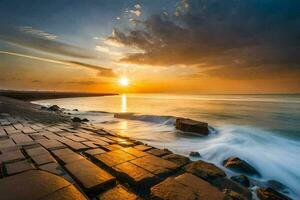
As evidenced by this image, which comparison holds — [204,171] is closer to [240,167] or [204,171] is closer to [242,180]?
[242,180]

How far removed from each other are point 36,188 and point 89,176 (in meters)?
0.60

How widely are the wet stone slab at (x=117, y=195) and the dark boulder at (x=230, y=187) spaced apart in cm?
130

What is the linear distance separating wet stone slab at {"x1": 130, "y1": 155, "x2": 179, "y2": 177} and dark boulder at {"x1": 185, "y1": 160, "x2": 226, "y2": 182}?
0.26 m

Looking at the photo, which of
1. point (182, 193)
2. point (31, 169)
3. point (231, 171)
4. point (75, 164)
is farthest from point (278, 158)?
point (31, 169)

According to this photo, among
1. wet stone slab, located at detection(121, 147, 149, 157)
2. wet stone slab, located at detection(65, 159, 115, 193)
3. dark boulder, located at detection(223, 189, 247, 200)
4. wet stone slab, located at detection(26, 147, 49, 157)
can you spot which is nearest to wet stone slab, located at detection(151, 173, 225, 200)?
dark boulder, located at detection(223, 189, 247, 200)

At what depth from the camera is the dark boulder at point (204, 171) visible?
260 cm

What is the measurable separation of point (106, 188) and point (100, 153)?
1244 mm

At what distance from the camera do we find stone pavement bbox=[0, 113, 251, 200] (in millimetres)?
1919

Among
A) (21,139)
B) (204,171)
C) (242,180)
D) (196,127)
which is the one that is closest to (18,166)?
(21,139)

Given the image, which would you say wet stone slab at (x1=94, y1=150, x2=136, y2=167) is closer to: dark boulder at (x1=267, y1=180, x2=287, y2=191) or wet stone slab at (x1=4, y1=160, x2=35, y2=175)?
wet stone slab at (x1=4, y1=160, x2=35, y2=175)

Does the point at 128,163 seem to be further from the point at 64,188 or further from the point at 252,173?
the point at 252,173

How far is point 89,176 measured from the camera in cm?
225

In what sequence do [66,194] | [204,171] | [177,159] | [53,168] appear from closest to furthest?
[66,194]
[53,168]
[204,171]
[177,159]

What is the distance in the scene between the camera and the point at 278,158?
5.95 meters
